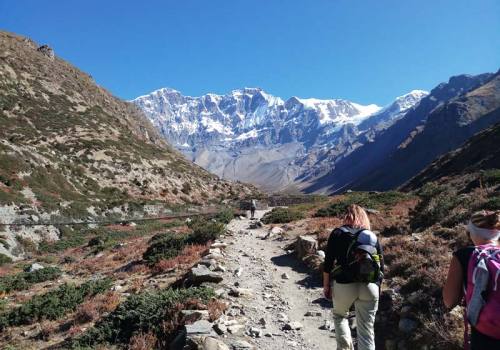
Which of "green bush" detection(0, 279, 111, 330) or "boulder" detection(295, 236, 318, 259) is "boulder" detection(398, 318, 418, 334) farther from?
"green bush" detection(0, 279, 111, 330)

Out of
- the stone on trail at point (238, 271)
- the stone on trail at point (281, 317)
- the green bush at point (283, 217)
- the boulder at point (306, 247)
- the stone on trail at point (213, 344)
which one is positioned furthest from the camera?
the green bush at point (283, 217)

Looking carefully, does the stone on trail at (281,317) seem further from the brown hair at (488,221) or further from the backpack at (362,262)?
the brown hair at (488,221)

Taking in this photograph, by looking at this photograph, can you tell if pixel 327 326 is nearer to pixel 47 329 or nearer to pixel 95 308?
pixel 95 308

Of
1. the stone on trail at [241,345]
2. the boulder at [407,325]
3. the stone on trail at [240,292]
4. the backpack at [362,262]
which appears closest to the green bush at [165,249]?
the stone on trail at [240,292]

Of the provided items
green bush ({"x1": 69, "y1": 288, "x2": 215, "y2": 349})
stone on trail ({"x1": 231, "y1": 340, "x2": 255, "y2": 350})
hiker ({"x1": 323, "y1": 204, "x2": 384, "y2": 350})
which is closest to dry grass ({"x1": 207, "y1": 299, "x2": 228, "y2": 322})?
green bush ({"x1": 69, "y1": 288, "x2": 215, "y2": 349})

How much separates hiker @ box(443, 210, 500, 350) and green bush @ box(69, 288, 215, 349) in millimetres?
6063

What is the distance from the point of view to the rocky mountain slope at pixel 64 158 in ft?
136

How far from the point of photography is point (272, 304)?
1066cm

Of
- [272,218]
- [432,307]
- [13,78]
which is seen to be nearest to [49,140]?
[13,78]

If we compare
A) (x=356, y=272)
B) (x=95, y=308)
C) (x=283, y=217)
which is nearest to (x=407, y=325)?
(x=356, y=272)

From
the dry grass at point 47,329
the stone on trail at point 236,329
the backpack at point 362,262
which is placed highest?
the backpack at point 362,262

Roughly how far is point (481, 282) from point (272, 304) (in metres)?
7.17

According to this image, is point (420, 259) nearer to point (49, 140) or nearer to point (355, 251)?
point (355, 251)

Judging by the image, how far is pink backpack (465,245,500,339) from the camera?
13.1 ft
